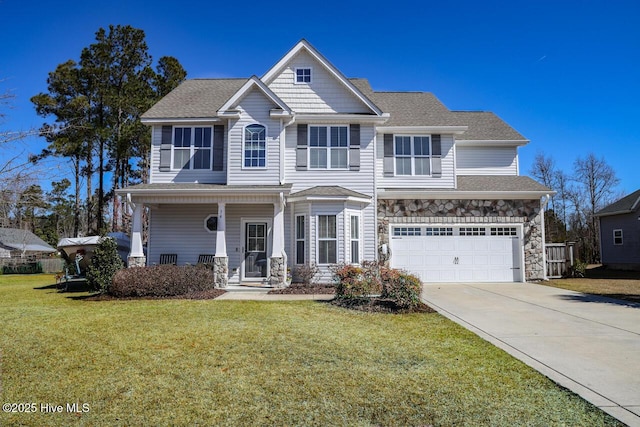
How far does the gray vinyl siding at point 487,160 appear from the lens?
59.7 ft

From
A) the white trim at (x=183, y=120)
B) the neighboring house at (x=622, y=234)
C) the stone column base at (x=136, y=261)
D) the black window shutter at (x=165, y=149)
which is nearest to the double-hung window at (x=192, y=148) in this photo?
the black window shutter at (x=165, y=149)

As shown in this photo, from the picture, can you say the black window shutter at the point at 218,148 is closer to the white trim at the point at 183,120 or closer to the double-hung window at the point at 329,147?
the white trim at the point at 183,120

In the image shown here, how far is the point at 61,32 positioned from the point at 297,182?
8.88 metres

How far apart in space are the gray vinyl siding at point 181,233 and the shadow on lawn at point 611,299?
1261 cm

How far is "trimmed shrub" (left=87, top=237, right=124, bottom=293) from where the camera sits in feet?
40.8

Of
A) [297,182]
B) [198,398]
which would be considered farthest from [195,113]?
[198,398]

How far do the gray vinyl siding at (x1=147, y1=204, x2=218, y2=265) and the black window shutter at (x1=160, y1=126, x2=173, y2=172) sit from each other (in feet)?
5.29

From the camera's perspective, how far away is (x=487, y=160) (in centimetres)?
1827

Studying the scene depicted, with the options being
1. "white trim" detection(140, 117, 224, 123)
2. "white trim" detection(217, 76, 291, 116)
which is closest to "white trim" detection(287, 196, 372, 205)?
"white trim" detection(217, 76, 291, 116)

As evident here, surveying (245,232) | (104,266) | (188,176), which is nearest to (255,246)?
(245,232)

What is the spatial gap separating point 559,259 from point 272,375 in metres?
17.1

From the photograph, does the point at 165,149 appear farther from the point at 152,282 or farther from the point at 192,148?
the point at 152,282

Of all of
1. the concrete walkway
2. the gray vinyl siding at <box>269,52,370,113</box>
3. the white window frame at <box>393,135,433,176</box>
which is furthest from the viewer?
the white window frame at <box>393,135,433,176</box>

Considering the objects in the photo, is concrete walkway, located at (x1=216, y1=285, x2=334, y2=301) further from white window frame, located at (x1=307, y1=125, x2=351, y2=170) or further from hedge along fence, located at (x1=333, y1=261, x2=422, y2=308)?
white window frame, located at (x1=307, y1=125, x2=351, y2=170)
